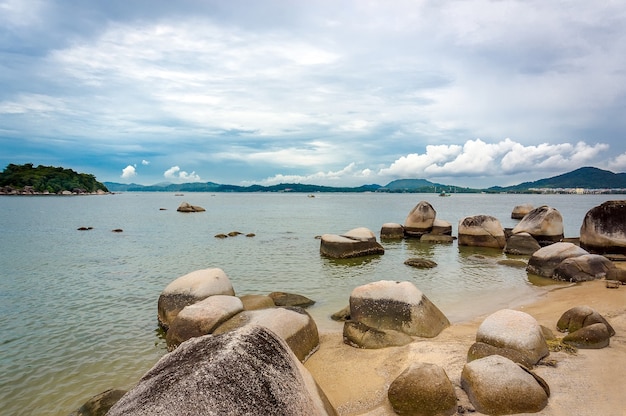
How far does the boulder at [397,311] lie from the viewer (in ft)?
29.8

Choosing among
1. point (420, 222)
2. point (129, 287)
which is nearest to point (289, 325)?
point (129, 287)

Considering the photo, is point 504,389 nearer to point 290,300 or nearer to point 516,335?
point 516,335

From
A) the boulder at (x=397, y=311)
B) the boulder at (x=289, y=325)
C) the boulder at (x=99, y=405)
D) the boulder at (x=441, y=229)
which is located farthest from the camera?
the boulder at (x=441, y=229)

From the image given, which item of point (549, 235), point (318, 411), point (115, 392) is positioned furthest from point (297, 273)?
point (549, 235)

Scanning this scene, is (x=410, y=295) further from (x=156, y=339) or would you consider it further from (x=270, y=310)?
(x=156, y=339)

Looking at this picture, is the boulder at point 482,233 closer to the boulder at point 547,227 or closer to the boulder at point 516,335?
the boulder at point 547,227

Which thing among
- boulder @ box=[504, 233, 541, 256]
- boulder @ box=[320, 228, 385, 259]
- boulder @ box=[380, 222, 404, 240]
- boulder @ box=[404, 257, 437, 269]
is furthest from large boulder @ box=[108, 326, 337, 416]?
boulder @ box=[380, 222, 404, 240]

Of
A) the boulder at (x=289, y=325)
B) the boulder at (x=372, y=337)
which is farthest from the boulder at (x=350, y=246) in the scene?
the boulder at (x=289, y=325)

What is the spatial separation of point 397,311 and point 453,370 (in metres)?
2.44

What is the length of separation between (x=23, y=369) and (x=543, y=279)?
16916 mm

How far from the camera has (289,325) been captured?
321 inches

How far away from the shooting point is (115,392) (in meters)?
6.23

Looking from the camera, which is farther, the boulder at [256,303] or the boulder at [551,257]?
the boulder at [551,257]

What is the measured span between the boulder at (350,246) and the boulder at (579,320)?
1271cm
